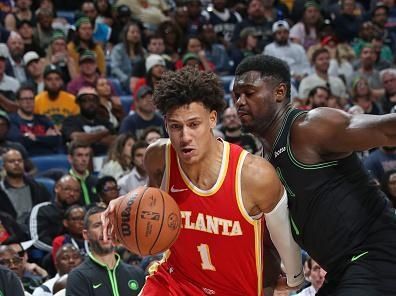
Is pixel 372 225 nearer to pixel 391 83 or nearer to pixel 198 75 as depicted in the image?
pixel 198 75

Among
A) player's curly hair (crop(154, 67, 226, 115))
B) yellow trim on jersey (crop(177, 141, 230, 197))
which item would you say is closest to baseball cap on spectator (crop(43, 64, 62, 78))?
player's curly hair (crop(154, 67, 226, 115))

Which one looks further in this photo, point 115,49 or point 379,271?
point 115,49

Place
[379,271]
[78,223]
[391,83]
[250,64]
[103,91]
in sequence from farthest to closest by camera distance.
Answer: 1. [391,83]
2. [103,91]
3. [78,223]
4. [250,64]
5. [379,271]

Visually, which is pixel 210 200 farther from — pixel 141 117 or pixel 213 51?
pixel 213 51

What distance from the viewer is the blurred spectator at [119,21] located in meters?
12.2

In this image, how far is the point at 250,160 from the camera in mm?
4090

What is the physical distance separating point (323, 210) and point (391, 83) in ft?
23.6

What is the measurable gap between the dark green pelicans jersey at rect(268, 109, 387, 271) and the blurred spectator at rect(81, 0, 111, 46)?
26.5ft

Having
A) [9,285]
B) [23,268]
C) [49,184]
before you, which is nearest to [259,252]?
[9,285]

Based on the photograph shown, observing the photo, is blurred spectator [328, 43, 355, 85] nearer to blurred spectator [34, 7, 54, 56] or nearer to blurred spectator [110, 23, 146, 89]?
blurred spectator [110, 23, 146, 89]

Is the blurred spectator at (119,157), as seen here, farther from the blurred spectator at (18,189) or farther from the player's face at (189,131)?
the player's face at (189,131)

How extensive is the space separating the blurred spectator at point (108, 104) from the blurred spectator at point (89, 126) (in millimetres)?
156

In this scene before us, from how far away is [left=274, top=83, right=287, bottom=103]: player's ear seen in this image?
435cm

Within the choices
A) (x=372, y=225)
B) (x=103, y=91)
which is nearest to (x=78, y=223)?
(x=103, y=91)
